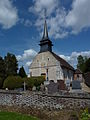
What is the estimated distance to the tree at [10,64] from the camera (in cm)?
3591

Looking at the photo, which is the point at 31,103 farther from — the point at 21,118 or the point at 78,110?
the point at 78,110

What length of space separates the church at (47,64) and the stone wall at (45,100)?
2430 cm

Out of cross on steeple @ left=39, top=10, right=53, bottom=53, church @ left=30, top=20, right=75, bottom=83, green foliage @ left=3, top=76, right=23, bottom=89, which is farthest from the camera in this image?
cross on steeple @ left=39, top=10, right=53, bottom=53

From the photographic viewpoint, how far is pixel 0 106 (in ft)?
42.9

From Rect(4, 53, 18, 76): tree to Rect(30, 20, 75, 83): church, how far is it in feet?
17.0

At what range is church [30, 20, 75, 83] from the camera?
3728 cm

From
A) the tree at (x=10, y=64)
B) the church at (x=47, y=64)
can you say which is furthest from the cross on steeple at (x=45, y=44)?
the tree at (x=10, y=64)

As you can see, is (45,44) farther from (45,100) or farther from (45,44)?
(45,100)

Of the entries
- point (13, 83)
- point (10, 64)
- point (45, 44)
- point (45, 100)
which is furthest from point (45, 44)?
point (45, 100)

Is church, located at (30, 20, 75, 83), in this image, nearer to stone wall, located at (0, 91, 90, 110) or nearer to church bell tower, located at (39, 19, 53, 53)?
church bell tower, located at (39, 19, 53, 53)

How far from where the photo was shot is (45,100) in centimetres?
1099

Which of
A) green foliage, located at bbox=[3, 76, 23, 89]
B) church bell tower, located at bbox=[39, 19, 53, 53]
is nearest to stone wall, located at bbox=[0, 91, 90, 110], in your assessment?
green foliage, located at bbox=[3, 76, 23, 89]

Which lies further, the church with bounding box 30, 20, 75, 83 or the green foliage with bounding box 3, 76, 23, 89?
the church with bounding box 30, 20, 75, 83

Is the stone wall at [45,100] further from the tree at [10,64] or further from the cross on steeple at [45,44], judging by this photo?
the cross on steeple at [45,44]
